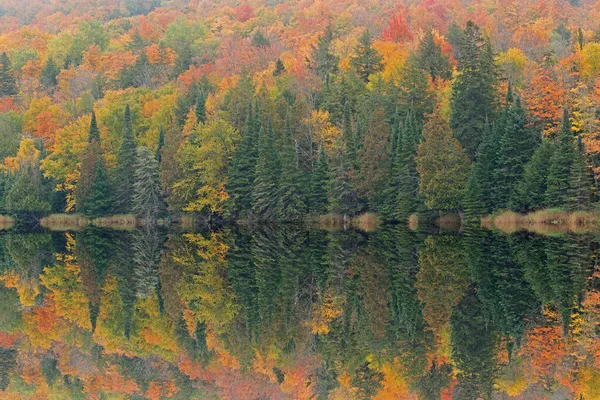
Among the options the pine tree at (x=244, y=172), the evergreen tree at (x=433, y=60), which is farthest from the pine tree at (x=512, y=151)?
the evergreen tree at (x=433, y=60)

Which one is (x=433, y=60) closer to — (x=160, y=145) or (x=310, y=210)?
(x=310, y=210)

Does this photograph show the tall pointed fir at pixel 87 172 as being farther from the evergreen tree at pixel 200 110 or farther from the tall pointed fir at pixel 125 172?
the evergreen tree at pixel 200 110

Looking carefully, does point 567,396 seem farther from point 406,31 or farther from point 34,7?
point 34,7

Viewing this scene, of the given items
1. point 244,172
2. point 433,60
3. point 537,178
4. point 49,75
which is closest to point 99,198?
point 244,172

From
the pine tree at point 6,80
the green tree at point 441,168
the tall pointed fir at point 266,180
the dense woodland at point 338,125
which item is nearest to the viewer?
the dense woodland at point 338,125

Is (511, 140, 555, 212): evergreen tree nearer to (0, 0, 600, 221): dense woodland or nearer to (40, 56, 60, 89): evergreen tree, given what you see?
(0, 0, 600, 221): dense woodland

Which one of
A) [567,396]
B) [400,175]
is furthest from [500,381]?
[400,175]
